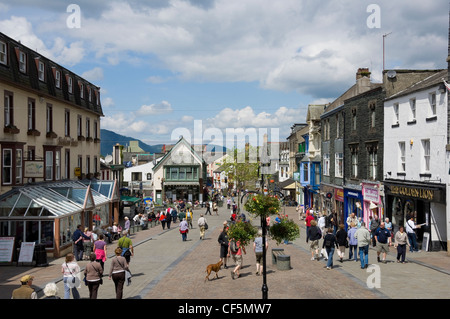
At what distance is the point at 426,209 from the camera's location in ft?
77.4

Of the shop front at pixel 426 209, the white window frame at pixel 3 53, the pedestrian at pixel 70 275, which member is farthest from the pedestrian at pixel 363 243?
the white window frame at pixel 3 53

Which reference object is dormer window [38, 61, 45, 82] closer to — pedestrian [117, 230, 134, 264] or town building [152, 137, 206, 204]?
pedestrian [117, 230, 134, 264]

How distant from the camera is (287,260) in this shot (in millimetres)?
17828

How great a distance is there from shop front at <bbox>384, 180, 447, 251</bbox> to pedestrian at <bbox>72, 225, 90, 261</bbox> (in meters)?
16.5

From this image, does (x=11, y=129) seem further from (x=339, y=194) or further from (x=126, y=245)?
(x=339, y=194)

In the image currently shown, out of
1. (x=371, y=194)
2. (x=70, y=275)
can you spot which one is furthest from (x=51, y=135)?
(x=371, y=194)

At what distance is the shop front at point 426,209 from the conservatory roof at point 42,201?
17.9 meters

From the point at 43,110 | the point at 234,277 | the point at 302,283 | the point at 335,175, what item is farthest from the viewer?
the point at 335,175

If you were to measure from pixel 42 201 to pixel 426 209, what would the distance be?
1933 centimetres

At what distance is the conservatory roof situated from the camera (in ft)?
71.0

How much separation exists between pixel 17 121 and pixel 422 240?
22664 mm

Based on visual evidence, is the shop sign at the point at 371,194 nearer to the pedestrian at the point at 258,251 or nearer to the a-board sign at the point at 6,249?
the pedestrian at the point at 258,251
